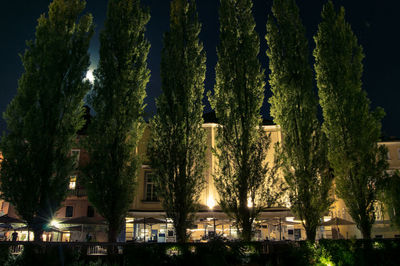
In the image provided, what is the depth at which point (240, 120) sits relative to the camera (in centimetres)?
1694

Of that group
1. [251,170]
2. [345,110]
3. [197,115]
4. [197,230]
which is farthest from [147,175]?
[345,110]

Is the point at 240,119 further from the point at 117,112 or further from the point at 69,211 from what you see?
the point at 69,211

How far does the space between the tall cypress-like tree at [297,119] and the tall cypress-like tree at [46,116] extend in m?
10.8

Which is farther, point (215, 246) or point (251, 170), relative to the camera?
point (251, 170)

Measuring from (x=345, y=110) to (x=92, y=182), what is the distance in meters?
14.0

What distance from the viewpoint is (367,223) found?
50.1ft

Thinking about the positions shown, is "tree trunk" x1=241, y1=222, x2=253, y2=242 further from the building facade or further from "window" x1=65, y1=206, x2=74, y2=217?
"window" x1=65, y1=206, x2=74, y2=217

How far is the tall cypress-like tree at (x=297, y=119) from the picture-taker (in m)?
15.3

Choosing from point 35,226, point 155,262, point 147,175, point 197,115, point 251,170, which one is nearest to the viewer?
point 155,262

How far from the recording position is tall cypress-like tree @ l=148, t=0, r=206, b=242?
15.5 m

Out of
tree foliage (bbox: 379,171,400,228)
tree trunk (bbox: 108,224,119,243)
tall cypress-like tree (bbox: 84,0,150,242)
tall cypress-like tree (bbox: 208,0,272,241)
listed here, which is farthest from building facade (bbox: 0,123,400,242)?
tree trunk (bbox: 108,224,119,243)

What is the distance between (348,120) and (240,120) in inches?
238

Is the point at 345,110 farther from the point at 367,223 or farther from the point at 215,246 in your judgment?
the point at 215,246

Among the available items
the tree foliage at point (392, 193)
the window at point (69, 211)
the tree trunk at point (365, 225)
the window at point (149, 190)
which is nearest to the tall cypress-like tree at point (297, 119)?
the tree trunk at point (365, 225)
